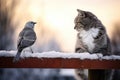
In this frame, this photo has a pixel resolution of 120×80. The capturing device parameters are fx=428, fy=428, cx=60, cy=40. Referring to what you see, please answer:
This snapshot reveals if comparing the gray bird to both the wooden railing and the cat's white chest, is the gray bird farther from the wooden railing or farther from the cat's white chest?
the cat's white chest

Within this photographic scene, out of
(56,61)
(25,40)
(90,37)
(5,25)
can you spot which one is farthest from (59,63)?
(5,25)

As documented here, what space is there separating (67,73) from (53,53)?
48.4 ft

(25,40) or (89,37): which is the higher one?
(25,40)

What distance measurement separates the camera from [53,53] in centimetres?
335

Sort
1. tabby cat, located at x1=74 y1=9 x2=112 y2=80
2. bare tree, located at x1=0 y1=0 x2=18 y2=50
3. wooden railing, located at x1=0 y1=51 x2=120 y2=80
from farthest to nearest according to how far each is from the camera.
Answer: bare tree, located at x1=0 y1=0 x2=18 y2=50 → tabby cat, located at x1=74 y1=9 x2=112 y2=80 → wooden railing, located at x1=0 y1=51 x2=120 y2=80

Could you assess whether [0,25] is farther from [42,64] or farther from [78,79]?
[42,64]

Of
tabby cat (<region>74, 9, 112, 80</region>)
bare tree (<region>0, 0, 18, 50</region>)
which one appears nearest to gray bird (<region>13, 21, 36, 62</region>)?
tabby cat (<region>74, 9, 112, 80</region>)

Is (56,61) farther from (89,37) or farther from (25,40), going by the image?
(89,37)

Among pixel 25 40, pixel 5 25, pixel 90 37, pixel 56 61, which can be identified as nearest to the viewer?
pixel 56 61

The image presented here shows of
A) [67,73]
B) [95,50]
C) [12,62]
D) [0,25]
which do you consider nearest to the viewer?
[12,62]

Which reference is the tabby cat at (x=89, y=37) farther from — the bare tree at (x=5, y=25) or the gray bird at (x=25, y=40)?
the bare tree at (x=5, y=25)

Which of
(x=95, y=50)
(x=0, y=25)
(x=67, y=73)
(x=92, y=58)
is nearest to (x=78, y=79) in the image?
(x=95, y=50)

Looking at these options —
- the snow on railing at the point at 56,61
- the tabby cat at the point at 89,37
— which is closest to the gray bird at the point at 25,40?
the snow on railing at the point at 56,61

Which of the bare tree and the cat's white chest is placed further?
the bare tree
